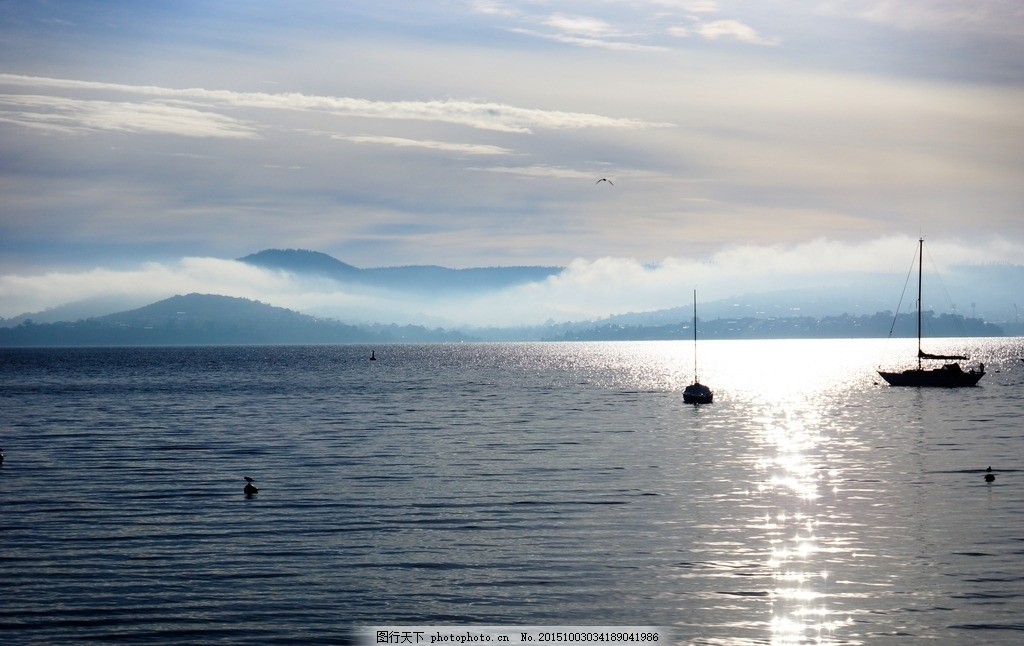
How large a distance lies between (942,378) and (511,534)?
138 metres

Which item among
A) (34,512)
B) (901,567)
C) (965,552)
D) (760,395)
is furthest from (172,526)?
(760,395)

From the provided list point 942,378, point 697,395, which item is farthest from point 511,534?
point 942,378

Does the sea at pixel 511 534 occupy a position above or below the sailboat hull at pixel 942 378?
below

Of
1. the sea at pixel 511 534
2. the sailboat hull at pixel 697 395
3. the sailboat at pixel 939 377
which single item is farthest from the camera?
the sailboat at pixel 939 377

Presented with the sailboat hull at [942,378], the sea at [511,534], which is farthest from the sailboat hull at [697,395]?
the sailboat hull at [942,378]

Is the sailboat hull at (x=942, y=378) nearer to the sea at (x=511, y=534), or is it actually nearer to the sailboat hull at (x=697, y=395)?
the sailboat hull at (x=697, y=395)

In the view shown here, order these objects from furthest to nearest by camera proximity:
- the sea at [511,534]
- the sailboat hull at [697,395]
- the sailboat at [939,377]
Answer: the sailboat at [939,377] < the sailboat hull at [697,395] < the sea at [511,534]

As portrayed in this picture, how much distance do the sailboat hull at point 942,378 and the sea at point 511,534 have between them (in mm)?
72928

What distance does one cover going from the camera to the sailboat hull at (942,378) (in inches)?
6403

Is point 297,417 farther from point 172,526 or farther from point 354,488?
point 172,526

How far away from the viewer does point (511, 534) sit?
1722 inches

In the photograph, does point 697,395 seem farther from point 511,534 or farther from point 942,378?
point 511,534

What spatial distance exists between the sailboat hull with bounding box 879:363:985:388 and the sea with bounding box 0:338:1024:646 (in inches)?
2871

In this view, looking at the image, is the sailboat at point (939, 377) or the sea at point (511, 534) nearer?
the sea at point (511, 534)
